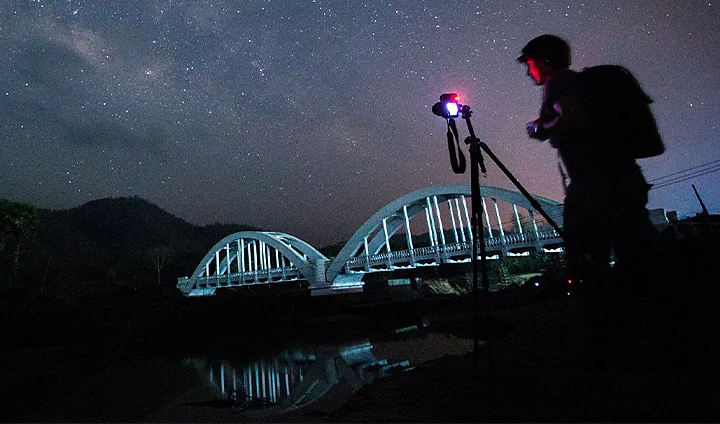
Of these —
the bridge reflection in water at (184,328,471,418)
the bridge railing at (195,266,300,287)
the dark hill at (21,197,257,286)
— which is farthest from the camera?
the dark hill at (21,197,257,286)

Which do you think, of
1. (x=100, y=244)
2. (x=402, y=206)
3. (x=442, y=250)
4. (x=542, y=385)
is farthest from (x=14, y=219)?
(x=100, y=244)

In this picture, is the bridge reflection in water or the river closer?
the river

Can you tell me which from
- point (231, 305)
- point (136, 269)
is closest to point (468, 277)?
point (231, 305)

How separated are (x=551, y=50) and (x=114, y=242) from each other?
177m

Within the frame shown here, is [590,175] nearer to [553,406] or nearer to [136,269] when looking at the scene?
[553,406]

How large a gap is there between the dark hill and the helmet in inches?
2746

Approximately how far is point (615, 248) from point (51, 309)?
2342cm

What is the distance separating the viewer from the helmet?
5047mm

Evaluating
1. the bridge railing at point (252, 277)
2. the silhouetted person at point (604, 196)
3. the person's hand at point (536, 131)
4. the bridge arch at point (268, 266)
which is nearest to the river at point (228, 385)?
the silhouetted person at point (604, 196)

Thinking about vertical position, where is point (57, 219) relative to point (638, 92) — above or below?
above

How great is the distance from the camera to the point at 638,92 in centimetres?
463

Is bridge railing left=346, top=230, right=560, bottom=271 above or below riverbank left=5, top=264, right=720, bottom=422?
above

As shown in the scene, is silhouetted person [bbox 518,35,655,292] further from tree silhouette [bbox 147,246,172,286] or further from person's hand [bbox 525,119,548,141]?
tree silhouette [bbox 147,246,172,286]

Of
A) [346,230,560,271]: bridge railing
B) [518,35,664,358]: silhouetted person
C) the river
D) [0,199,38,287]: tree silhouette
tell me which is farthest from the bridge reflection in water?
Answer: [0,199,38,287]: tree silhouette
